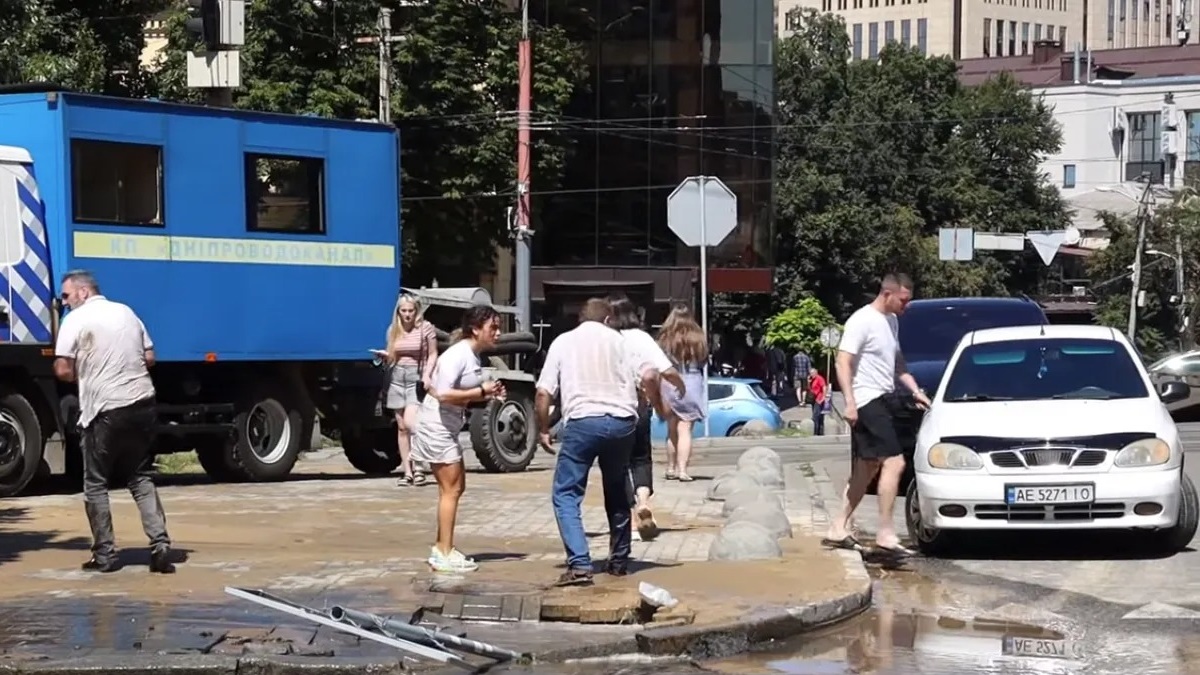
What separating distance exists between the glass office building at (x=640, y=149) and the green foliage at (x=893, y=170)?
54.2 feet

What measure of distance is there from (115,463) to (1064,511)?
579 centimetres

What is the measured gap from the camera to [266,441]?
17953mm

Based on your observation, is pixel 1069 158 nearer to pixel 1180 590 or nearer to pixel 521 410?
pixel 521 410

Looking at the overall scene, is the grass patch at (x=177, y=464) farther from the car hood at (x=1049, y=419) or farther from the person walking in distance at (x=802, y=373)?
the person walking in distance at (x=802, y=373)

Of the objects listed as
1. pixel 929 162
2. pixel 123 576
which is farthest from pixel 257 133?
pixel 929 162

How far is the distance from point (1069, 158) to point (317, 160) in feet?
323

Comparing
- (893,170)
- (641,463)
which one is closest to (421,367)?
(641,463)

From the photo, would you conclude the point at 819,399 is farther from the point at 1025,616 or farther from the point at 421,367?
the point at 1025,616

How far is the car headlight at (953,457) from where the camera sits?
12.2 meters

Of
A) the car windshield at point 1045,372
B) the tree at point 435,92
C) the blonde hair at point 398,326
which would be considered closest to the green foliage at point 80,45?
the tree at point 435,92

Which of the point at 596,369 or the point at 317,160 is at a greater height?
the point at 317,160

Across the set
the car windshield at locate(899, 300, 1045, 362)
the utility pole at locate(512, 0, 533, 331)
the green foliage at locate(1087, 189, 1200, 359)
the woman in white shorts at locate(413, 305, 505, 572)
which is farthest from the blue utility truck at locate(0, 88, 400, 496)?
the green foliage at locate(1087, 189, 1200, 359)

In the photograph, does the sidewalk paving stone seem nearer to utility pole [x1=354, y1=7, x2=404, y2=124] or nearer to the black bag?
the black bag

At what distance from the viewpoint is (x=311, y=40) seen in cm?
3894
